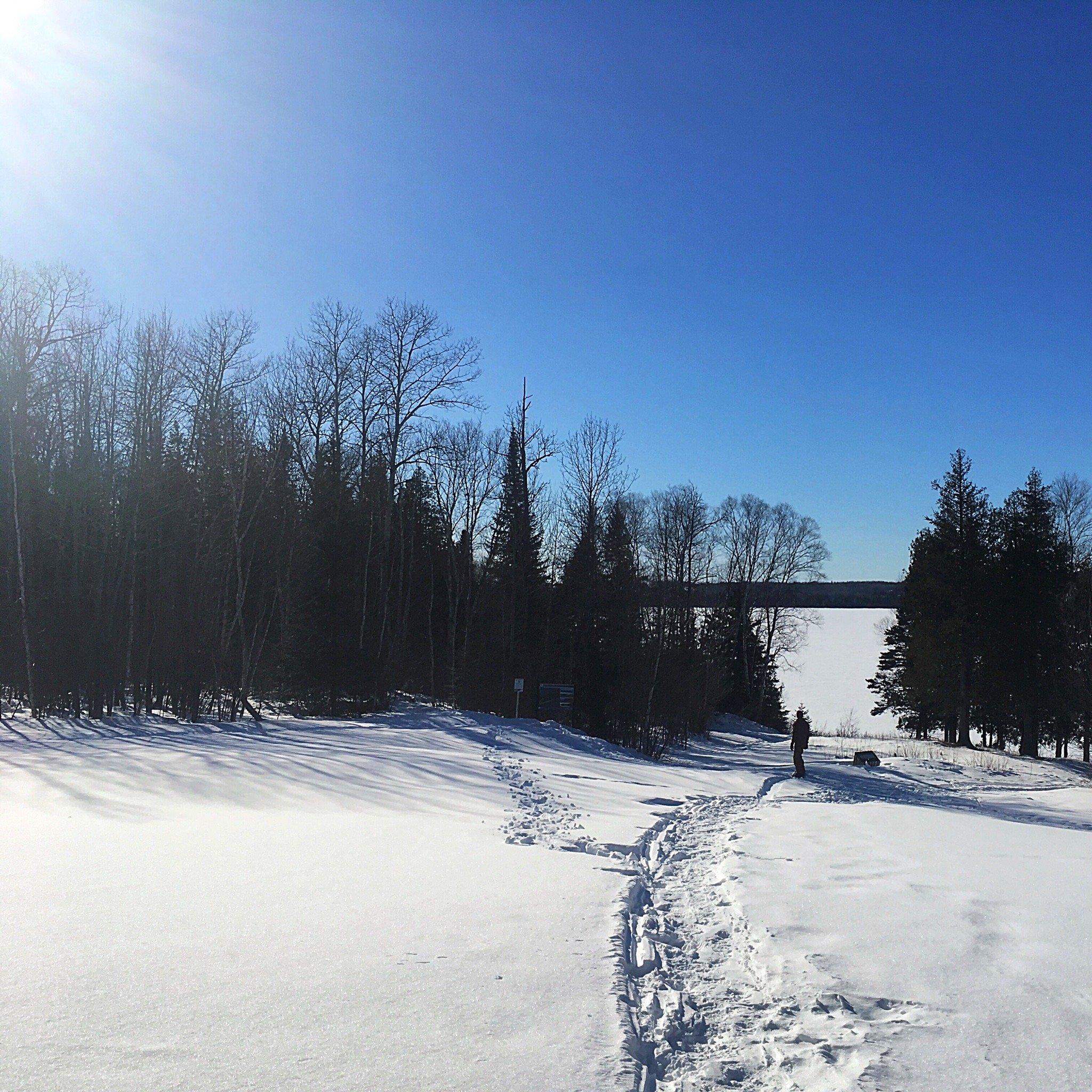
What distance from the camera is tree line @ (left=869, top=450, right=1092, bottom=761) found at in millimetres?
34406

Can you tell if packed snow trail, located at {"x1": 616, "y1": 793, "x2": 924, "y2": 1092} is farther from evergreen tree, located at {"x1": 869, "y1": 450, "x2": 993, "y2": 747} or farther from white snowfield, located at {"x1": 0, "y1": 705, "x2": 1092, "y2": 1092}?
evergreen tree, located at {"x1": 869, "y1": 450, "x2": 993, "y2": 747}

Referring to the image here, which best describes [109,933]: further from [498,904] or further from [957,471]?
[957,471]

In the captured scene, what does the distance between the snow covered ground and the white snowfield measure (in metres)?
40.6

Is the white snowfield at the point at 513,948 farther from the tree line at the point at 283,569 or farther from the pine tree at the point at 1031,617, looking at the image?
the pine tree at the point at 1031,617

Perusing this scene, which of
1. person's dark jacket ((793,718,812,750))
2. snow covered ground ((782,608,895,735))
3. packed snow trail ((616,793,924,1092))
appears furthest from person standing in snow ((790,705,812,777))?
snow covered ground ((782,608,895,735))

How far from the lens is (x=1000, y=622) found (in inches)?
1401

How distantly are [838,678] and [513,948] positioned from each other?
66.6 meters

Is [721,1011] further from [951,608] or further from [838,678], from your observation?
[838,678]

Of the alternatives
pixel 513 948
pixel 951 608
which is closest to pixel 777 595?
pixel 951 608

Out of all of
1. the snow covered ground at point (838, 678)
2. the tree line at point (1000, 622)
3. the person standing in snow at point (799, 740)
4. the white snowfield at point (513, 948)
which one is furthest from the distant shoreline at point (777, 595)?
the white snowfield at point (513, 948)

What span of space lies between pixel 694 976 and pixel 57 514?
25199 mm

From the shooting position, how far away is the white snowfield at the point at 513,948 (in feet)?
11.2

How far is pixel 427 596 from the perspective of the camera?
1677 inches

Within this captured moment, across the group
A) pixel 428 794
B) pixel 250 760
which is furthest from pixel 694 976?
pixel 250 760
